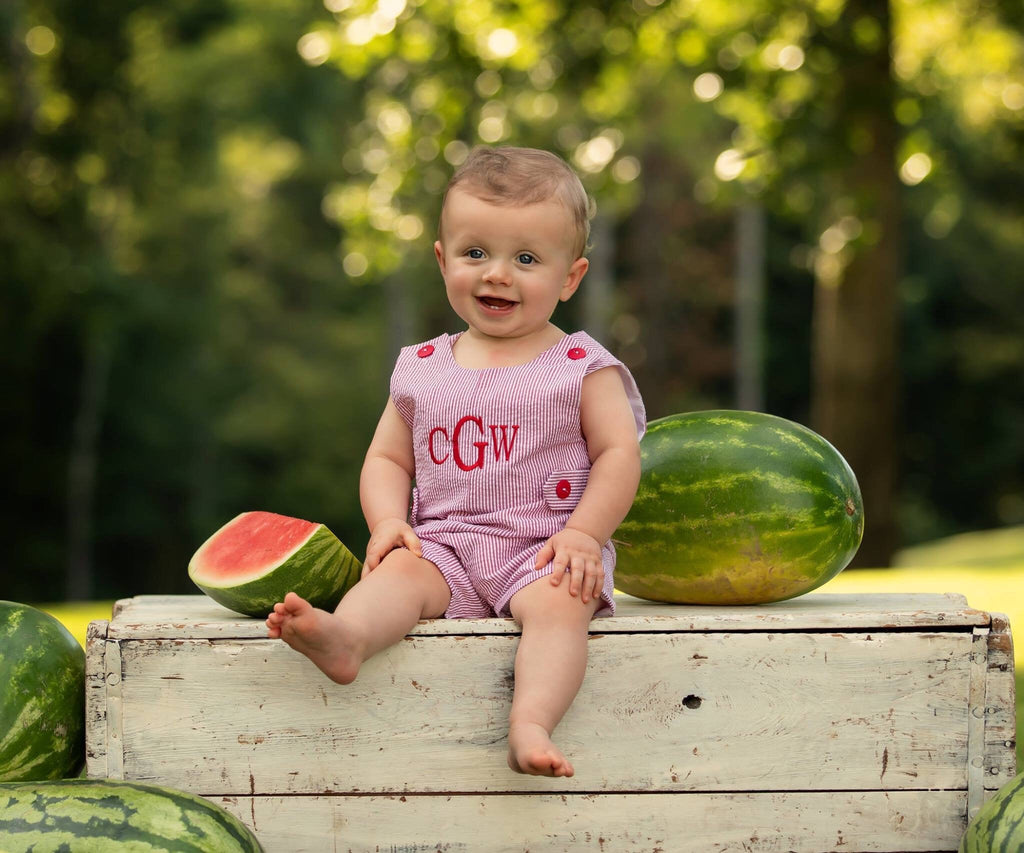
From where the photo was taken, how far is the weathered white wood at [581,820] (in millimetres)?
2906

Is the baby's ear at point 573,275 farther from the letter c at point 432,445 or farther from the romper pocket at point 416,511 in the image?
the romper pocket at point 416,511

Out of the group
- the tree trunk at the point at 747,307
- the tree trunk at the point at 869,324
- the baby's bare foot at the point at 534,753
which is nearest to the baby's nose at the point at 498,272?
the baby's bare foot at the point at 534,753

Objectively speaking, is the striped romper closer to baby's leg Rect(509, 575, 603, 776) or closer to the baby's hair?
baby's leg Rect(509, 575, 603, 776)

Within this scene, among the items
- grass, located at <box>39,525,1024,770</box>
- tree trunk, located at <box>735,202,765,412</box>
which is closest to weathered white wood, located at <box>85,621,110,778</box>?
grass, located at <box>39,525,1024,770</box>

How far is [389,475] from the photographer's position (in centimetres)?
331

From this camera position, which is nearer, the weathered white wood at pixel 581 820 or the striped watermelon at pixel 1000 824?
the striped watermelon at pixel 1000 824

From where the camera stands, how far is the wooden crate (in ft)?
9.48

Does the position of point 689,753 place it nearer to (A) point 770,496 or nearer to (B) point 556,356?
(A) point 770,496

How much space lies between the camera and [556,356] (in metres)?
3.19

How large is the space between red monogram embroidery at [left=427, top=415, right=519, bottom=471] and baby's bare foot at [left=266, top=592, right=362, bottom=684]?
0.64 m

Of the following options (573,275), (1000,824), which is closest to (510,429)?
(573,275)

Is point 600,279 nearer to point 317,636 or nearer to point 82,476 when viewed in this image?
point 82,476

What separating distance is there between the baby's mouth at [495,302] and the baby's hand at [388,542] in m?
0.61

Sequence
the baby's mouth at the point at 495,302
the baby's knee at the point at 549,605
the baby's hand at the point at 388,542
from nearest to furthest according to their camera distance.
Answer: the baby's knee at the point at 549,605, the baby's hand at the point at 388,542, the baby's mouth at the point at 495,302
